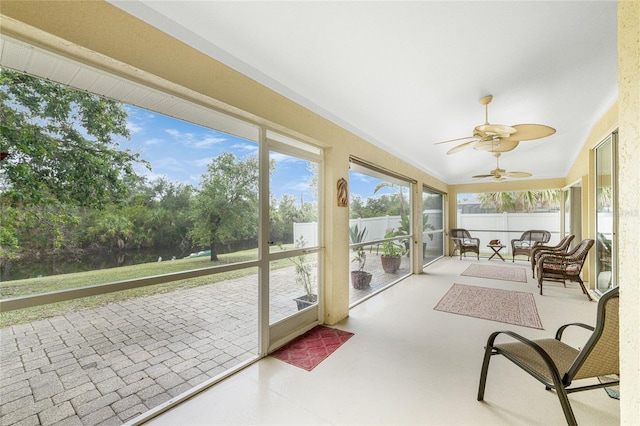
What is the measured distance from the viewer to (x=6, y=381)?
153 cm

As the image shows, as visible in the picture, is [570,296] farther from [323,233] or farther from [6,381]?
[6,381]

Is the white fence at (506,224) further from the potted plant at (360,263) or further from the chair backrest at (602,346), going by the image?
the chair backrest at (602,346)

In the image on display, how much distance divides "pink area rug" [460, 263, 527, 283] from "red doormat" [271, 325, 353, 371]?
4192 millimetres

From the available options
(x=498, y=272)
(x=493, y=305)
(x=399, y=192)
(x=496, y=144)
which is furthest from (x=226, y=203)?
(x=498, y=272)

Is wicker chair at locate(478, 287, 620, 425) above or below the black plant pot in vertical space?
above

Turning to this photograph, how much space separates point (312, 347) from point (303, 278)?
0.73 m

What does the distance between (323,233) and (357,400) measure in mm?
1710

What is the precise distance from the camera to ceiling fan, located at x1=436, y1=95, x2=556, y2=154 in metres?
2.48

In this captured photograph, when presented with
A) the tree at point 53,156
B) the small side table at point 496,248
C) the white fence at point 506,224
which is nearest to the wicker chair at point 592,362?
the tree at point 53,156

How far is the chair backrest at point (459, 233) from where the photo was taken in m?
8.05

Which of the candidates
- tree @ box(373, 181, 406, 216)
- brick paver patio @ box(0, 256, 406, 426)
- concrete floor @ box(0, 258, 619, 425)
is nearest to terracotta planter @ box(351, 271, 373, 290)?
concrete floor @ box(0, 258, 619, 425)

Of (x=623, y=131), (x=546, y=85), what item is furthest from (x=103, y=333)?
(x=546, y=85)

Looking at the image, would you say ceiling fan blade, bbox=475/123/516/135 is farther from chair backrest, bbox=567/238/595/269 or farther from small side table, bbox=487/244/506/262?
small side table, bbox=487/244/506/262

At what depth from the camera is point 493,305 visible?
3742 millimetres
